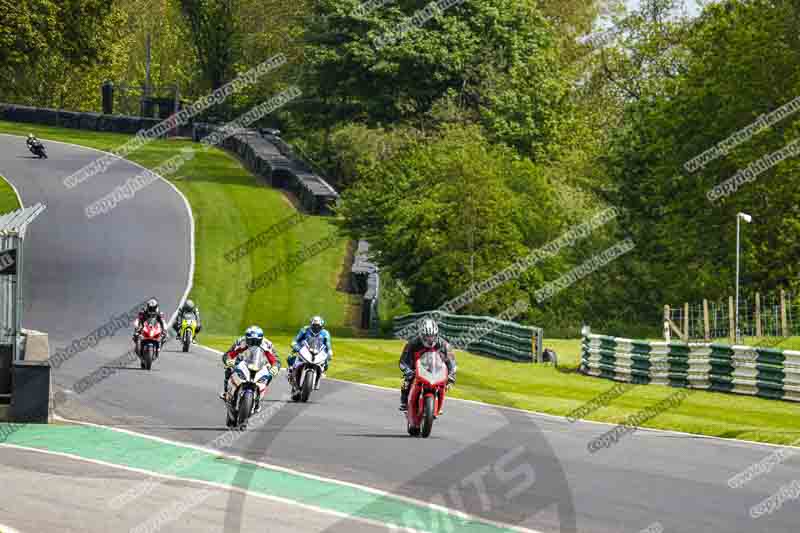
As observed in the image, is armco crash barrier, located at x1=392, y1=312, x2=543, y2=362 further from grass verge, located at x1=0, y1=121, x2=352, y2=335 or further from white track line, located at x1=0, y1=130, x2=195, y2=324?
white track line, located at x1=0, y1=130, x2=195, y2=324

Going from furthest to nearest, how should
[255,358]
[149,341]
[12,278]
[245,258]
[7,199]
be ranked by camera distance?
[7,199] → [245,258] → [149,341] → [12,278] → [255,358]

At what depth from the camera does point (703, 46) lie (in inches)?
2328

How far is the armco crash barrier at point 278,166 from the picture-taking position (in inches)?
2430

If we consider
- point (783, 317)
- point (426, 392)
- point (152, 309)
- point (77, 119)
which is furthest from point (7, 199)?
point (426, 392)

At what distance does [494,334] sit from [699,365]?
10.5 metres

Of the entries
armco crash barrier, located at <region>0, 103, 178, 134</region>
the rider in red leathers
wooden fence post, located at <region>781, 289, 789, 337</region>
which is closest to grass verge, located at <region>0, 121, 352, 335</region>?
armco crash barrier, located at <region>0, 103, 178, 134</region>

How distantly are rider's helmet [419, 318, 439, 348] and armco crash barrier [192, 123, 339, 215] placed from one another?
134 feet

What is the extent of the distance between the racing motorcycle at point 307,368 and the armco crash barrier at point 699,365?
9750 millimetres

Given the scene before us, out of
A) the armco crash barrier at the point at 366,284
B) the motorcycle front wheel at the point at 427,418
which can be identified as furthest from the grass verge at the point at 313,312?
the motorcycle front wheel at the point at 427,418

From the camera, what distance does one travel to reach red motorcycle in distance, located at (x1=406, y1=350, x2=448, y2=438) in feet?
62.1

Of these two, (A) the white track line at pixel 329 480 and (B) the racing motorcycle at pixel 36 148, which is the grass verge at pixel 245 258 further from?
(A) the white track line at pixel 329 480

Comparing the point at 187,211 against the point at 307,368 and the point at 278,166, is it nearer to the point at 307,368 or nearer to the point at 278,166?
the point at 278,166

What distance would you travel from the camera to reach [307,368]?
23.8 m

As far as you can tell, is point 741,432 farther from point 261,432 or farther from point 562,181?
point 562,181
